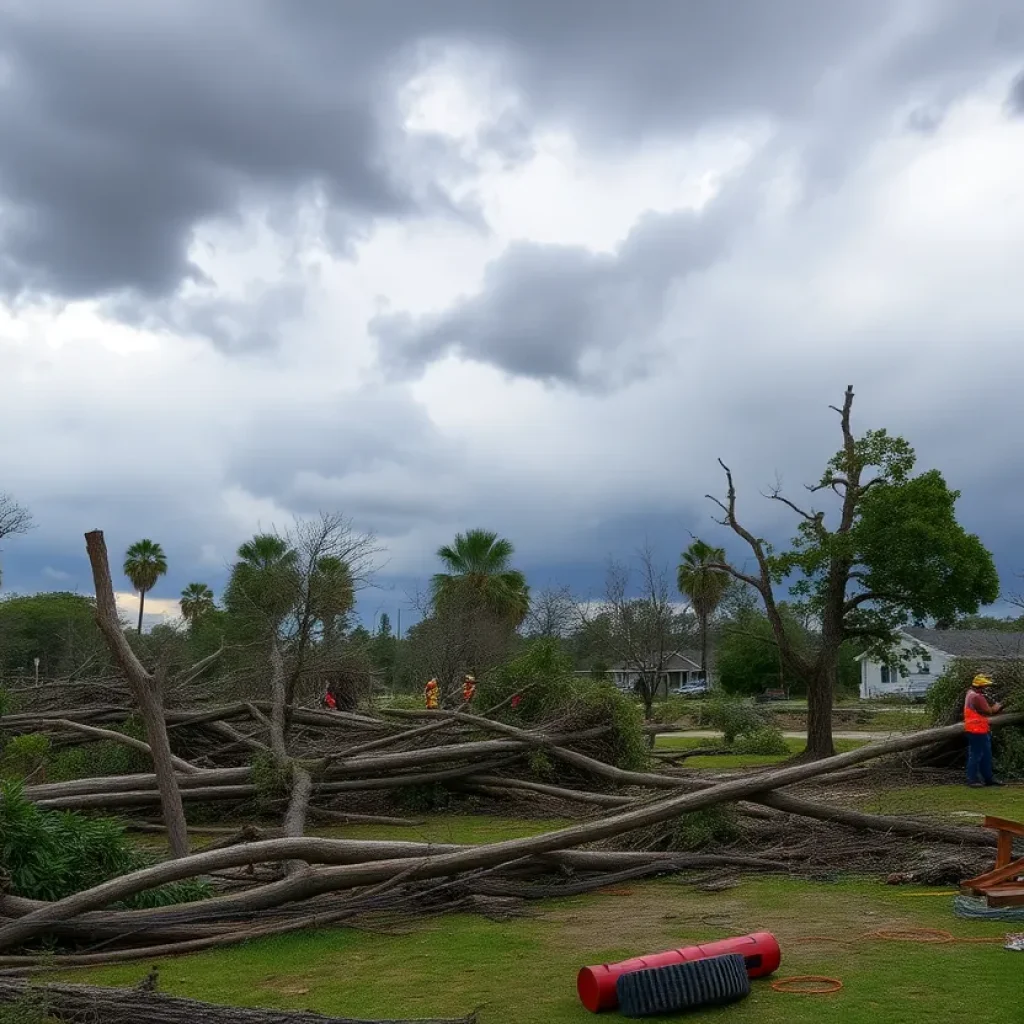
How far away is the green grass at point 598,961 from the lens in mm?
5293

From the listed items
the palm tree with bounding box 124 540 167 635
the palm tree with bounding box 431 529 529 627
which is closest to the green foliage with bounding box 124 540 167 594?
the palm tree with bounding box 124 540 167 635

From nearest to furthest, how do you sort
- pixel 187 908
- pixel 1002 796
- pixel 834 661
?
pixel 187 908 < pixel 1002 796 < pixel 834 661

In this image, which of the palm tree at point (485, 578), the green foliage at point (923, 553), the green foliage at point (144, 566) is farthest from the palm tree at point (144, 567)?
the green foliage at point (923, 553)

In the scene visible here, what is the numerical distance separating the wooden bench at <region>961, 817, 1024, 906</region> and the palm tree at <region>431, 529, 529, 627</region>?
2786cm

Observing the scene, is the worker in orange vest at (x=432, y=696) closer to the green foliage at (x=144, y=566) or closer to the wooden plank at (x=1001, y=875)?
the wooden plank at (x=1001, y=875)

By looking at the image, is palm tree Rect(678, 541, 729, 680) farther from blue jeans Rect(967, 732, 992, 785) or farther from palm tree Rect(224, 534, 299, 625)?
blue jeans Rect(967, 732, 992, 785)

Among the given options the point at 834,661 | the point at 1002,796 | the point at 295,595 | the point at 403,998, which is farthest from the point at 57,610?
the point at 403,998

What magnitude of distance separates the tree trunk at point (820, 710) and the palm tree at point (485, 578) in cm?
1654

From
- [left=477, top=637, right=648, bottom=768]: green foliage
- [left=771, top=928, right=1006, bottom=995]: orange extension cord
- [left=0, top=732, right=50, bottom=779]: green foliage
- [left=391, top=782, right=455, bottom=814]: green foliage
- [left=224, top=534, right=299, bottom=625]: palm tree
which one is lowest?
[left=771, top=928, right=1006, bottom=995]: orange extension cord

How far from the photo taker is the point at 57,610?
2130 inches

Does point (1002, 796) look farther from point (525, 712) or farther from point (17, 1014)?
point (17, 1014)

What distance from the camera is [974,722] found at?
46.6 feet

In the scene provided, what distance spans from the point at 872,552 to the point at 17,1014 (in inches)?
629

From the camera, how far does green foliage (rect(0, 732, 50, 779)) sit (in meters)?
13.4
